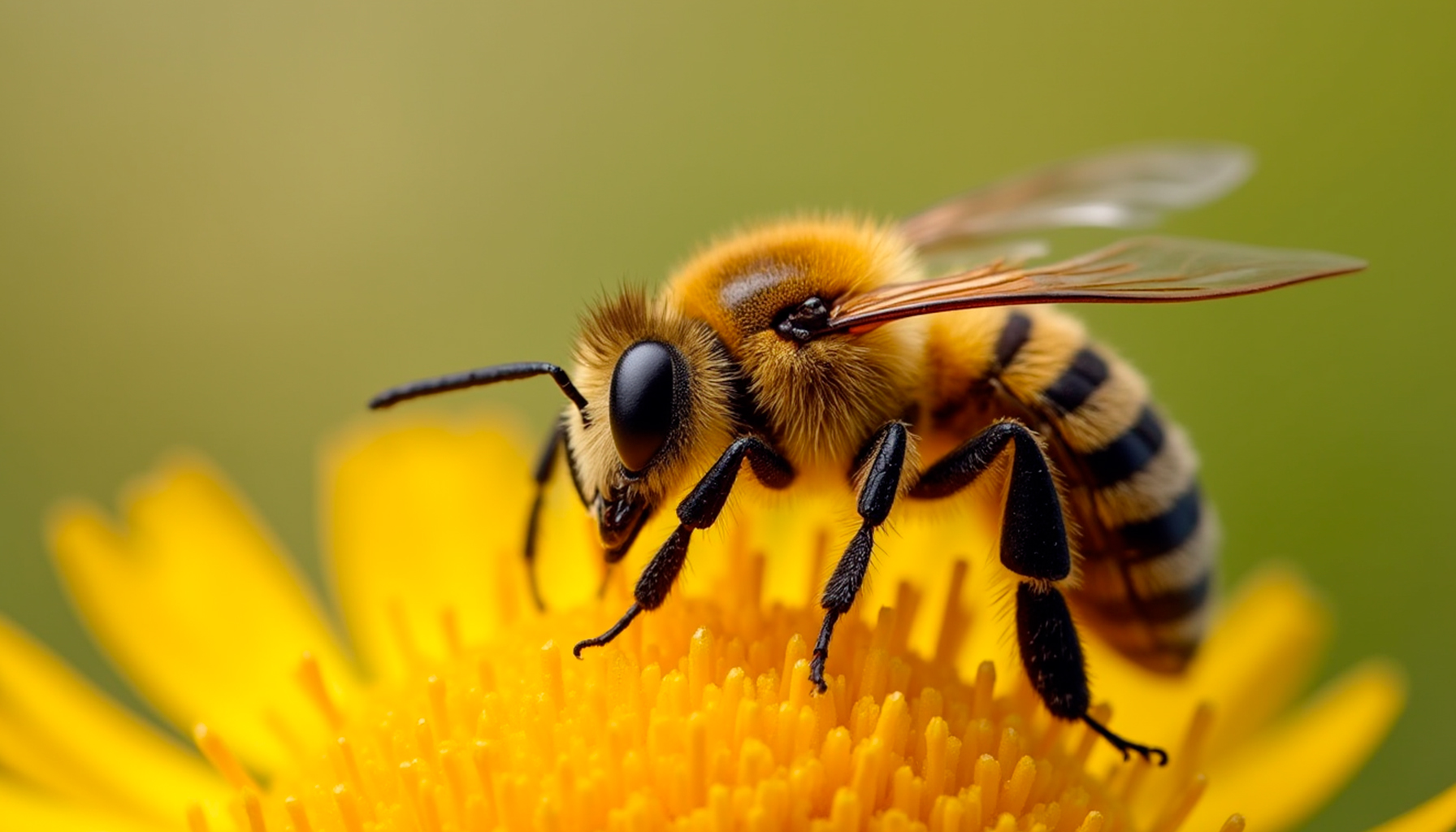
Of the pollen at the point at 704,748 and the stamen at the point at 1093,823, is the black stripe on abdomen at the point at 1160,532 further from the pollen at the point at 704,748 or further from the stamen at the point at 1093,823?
the stamen at the point at 1093,823

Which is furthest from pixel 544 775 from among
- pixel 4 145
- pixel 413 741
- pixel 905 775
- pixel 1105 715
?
pixel 4 145

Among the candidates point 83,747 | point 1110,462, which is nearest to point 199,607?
point 83,747

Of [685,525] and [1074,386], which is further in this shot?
[1074,386]

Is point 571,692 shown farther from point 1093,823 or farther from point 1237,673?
point 1237,673

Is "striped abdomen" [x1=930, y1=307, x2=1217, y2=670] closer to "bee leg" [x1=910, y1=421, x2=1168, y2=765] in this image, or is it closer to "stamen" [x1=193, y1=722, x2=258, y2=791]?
"bee leg" [x1=910, y1=421, x2=1168, y2=765]

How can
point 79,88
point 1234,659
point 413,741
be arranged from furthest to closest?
point 79,88, point 1234,659, point 413,741

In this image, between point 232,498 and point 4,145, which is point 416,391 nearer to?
point 232,498

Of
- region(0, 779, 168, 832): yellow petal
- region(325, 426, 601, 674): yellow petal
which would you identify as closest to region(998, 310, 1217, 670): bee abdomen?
region(325, 426, 601, 674): yellow petal
